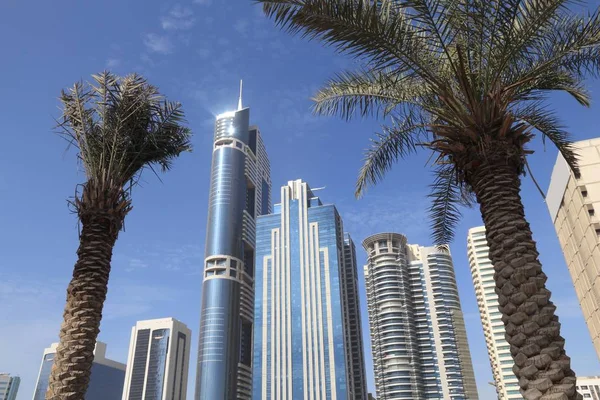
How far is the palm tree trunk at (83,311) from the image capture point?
8.60 metres

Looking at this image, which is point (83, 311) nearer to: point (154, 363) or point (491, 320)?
point (491, 320)

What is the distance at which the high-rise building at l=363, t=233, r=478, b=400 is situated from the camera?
123 m

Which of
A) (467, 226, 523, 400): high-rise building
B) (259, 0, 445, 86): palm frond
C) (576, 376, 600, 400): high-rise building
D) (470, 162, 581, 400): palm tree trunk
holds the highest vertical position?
(467, 226, 523, 400): high-rise building

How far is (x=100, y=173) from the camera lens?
34.8ft

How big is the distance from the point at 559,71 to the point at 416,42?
3.42 meters

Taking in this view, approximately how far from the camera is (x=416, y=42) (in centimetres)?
840

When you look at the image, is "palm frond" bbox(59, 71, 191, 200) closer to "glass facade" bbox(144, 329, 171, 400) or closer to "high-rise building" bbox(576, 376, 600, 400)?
"high-rise building" bbox(576, 376, 600, 400)

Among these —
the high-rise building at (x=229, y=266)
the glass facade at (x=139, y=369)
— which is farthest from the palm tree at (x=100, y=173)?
the glass facade at (x=139, y=369)

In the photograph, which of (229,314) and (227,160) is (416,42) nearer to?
(229,314)

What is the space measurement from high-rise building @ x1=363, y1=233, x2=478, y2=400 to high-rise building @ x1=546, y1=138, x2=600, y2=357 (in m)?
80.9

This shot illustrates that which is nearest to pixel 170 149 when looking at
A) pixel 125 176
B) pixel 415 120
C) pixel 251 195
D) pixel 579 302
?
pixel 125 176

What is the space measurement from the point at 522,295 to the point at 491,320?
133 metres

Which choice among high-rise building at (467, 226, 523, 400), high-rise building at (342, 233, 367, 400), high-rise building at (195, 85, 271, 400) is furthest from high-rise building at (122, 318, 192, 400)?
high-rise building at (467, 226, 523, 400)

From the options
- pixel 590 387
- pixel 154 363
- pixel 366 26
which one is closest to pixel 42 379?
pixel 154 363
